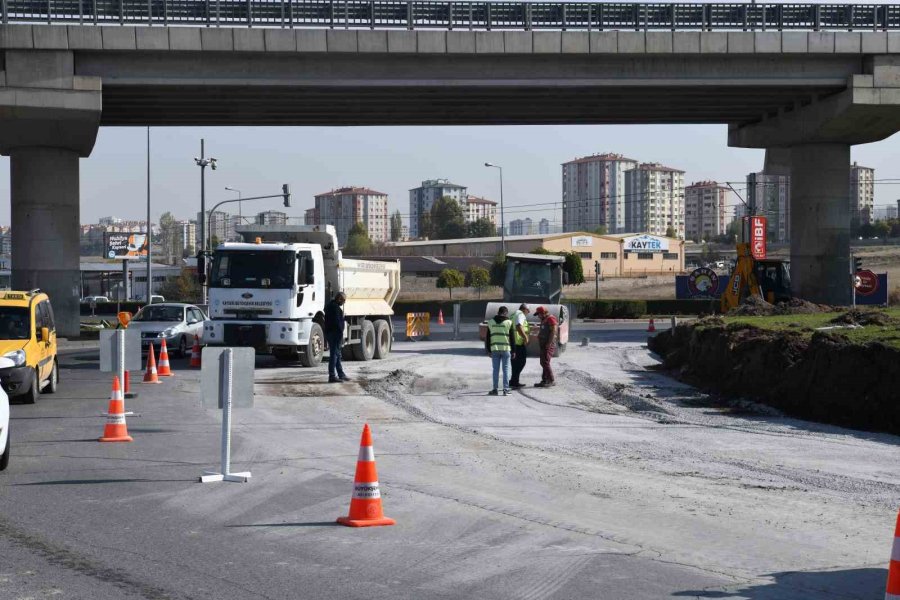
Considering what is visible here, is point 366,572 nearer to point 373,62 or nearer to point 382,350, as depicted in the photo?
point 382,350

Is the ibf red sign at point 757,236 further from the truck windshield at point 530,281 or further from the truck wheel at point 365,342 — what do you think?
the truck wheel at point 365,342

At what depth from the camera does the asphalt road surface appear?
734cm

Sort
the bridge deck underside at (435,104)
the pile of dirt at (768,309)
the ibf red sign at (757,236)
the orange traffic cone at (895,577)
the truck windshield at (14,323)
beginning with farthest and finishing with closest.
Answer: the ibf red sign at (757,236), the bridge deck underside at (435,104), the pile of dirt at (768,309), the truck windshield at (14,323), the orange traffic cone at (895,577)

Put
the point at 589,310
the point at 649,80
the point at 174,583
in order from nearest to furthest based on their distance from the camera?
the point at 174,583 < the point at 649,80 < the point at 589,310

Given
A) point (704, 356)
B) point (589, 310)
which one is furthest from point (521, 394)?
point (589, 310)

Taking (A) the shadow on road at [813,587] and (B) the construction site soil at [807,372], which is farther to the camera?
(B) the construction site soil at [807,372]

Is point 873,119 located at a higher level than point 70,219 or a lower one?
higher

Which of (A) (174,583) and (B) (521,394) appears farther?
(B) (521,394)

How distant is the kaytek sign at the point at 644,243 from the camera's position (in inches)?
4722

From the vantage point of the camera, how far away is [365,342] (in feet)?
91.9

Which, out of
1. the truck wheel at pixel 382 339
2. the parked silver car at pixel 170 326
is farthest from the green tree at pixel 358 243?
the truck wheel at pixel 382 339

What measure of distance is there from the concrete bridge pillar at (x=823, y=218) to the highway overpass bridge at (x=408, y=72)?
11 centimetres

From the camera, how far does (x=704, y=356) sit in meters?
23.7

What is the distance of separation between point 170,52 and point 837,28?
76.8 ft
